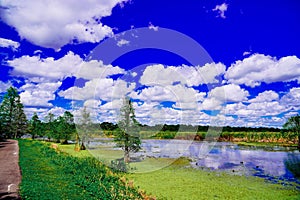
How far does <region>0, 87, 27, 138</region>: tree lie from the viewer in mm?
51603

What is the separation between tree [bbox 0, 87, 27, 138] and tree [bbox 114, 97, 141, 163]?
1551 inches

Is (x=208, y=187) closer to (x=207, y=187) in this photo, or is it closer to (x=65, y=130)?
(x=207, y=187)

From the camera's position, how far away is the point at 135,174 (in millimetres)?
15820

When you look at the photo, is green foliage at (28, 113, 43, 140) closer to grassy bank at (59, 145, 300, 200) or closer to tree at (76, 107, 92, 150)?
tree at (76, 107, 92, 150)

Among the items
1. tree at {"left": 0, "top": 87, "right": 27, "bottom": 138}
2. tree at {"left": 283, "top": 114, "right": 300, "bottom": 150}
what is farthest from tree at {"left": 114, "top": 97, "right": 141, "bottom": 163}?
tree at {"left": 0, "top": 87, "right": 27, "bottom": 138}

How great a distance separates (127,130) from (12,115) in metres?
43.7

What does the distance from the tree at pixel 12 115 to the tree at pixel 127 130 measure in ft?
129

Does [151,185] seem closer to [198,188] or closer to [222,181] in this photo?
[198,188]

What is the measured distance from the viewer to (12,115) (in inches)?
2142

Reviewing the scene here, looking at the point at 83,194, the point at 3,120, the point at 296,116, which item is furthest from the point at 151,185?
the point at 3,120

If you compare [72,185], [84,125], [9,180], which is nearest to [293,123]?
[84,125]

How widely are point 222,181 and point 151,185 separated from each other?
14.3 feet

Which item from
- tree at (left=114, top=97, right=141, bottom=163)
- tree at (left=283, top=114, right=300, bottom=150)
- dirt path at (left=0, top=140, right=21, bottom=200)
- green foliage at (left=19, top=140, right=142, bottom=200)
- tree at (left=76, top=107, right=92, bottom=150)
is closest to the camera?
dirt path at (left=0, top=140, right=21, bottom=200)

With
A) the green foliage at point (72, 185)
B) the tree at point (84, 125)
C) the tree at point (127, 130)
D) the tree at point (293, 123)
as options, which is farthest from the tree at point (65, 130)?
the tree at point (293, 123)
